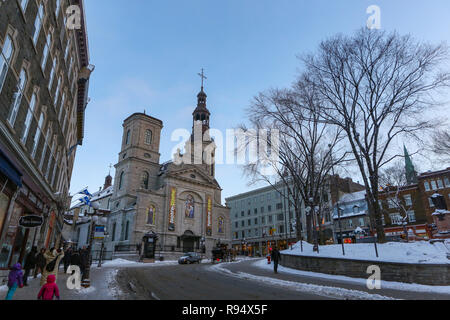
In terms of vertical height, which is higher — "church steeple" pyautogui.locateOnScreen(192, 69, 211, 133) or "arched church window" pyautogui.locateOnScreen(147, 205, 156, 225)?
"church steeple" pyautogui.locateOnScreen(192, 69, 211, 133)

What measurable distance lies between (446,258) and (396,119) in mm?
8225

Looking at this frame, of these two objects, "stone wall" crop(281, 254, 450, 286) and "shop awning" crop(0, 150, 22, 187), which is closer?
"shop awning" crop(0, 150, 22, 187)

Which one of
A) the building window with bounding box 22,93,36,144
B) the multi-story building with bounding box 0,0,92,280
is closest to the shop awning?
the multi-story building with bounding box 0,0,92,280

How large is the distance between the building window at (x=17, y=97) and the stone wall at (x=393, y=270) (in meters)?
16.2

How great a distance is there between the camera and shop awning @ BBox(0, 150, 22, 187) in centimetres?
914

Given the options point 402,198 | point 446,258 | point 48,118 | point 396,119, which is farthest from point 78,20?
point 402,198

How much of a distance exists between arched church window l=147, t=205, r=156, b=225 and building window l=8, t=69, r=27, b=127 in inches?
1551

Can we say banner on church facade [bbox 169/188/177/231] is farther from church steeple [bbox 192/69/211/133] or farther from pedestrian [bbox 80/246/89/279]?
pedestrian [bbox 80/246/89/279]

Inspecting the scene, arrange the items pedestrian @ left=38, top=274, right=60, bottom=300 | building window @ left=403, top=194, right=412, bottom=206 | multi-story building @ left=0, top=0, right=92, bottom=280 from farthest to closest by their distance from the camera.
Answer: building window @ left=403, top=194, right=412, bottom=206, multi-story building @ left=0, top=0, right=92, bottom=280, pedestrian @ left=38, top=274, right=60, bottom=300

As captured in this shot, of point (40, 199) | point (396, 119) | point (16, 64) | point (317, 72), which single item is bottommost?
point (40, 199)

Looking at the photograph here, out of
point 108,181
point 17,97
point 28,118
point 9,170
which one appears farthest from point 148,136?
point 9,170
